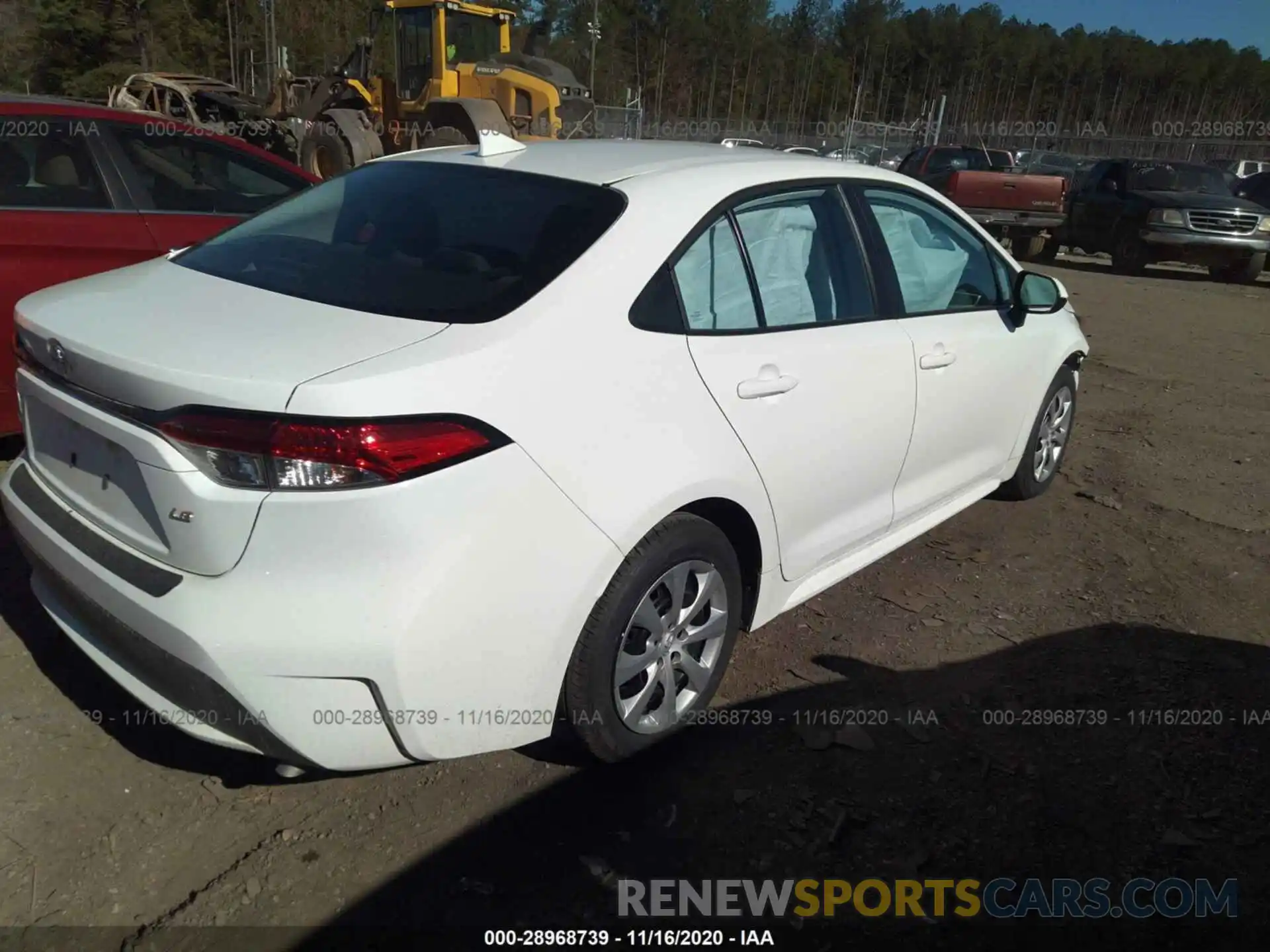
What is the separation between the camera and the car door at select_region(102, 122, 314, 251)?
4.53m

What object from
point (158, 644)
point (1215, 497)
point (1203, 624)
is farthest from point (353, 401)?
point (1215, 497)

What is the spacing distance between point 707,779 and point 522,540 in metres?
1.04

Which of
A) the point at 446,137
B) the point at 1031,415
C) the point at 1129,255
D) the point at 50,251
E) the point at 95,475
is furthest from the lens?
the point at 1129,255

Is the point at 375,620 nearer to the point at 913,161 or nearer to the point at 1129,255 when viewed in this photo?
the point at 1129,255

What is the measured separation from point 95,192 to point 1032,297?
4197 millimetres

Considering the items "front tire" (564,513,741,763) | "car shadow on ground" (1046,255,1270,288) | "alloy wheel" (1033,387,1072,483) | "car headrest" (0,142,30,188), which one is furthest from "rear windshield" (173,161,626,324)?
"car shadow on ground" (1046,255,1270,288)

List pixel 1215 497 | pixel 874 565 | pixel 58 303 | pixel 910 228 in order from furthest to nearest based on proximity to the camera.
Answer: pixel 1215 497 → pixel 874 565 → pixel 910 228 → pixel 58 303

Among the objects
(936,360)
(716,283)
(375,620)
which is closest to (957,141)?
(936,360)

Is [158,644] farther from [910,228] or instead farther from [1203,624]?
[1203,624]

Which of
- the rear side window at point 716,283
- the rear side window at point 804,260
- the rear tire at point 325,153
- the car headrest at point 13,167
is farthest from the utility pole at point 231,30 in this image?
the rear side window at point 716,283

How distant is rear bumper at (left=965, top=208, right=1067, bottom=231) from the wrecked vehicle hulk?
11.3 m

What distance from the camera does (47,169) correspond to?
14.1ft

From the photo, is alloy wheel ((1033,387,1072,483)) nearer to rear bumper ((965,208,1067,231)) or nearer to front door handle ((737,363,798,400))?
front door handle ((737,363,798,400))

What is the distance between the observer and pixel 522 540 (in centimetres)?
215
